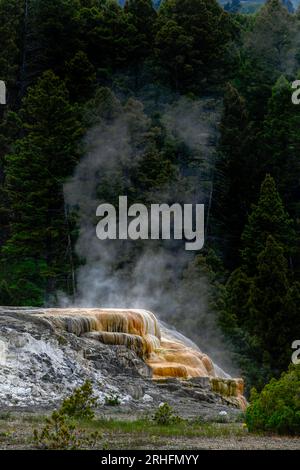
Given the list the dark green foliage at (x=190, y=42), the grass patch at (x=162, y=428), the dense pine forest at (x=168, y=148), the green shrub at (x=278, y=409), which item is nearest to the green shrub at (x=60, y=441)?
the grass patch at (x=162, y=428)

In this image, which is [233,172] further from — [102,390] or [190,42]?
[102,390]

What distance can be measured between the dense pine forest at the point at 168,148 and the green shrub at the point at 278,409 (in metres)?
20.3

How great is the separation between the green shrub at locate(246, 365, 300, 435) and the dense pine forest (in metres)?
20.3

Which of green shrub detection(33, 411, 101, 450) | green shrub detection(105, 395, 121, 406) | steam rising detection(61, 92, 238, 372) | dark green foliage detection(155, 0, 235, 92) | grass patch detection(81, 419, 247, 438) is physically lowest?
green shrub detection(105, 395, 121, 406)

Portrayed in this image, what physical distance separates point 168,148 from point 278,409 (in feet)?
129

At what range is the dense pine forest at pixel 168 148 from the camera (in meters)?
41.7

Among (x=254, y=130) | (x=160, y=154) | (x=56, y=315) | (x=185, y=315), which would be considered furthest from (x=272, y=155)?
(x=56, y=315)

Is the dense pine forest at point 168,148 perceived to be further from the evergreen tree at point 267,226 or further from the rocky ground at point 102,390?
the rocky ground at point 102,390

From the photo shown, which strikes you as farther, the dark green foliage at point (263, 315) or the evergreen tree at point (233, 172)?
the evergreen tree at point (233, 172)

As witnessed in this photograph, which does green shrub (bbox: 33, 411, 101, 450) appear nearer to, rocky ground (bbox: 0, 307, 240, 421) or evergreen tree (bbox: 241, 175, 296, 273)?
rocky ground (bbox: 0, 307, 240, 421)

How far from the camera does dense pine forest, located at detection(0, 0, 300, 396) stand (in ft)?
137

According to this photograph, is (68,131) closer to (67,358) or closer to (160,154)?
(160,154)

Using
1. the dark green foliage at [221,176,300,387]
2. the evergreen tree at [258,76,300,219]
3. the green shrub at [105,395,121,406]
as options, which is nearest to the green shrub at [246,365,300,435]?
the green shrub at [105,395,121,406]
